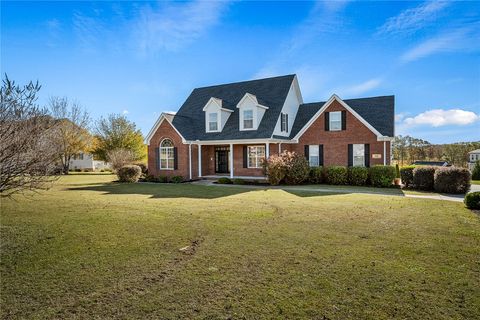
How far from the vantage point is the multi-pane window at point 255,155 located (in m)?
22.2

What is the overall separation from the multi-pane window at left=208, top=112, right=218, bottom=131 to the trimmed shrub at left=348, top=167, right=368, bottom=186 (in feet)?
36.4

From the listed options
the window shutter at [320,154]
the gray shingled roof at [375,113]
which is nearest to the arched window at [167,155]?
the gray shingled roof at [375,113]

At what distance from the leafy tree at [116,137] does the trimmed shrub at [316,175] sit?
24.6 metres

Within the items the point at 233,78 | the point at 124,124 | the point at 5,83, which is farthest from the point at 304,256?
the point at 124,124

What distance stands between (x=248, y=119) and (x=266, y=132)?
2.16 metres

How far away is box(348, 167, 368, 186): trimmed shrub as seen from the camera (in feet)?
57.8

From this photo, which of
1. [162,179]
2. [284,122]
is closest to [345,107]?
[284,122]

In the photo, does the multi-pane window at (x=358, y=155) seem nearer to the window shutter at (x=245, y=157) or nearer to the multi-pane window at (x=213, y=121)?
the window shutter at (x=245, y=157)

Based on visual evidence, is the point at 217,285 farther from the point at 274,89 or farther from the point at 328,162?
the point at 274,89

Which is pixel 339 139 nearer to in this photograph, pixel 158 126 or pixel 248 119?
pixel 248 119

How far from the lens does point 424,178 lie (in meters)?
15.7

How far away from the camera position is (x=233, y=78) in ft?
98.5

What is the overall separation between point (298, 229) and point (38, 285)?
5.41m

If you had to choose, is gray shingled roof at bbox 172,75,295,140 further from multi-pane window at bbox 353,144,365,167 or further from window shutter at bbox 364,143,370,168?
window shutter at bbox 364,143,370,168
